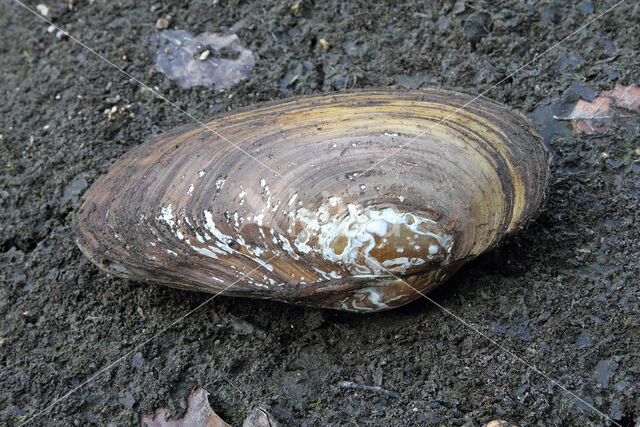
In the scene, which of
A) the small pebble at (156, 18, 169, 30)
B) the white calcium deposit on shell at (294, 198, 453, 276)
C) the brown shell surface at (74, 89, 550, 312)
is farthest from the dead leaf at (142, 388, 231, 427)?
the small pebble at (156, 18, 169, 30)

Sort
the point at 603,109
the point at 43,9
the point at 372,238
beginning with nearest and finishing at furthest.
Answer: the point at 372,238 < the point at 603,109 < the point at 43,9

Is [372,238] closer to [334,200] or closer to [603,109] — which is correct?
[334,200]

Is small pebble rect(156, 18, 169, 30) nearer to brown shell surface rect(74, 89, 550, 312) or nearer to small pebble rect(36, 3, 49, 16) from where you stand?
small pebble rect(36, 3, 49, 16)

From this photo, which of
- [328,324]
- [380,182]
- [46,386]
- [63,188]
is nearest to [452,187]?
[380,182]

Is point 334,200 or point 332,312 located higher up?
point 334,200

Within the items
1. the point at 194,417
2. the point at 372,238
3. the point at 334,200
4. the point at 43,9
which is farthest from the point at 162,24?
the point at 194,417

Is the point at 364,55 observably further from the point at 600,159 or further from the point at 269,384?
the point at 269,384

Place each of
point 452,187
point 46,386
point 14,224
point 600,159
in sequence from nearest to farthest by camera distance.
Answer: point 452,187 → point 46,386 → point 600,159 → point 14,224
